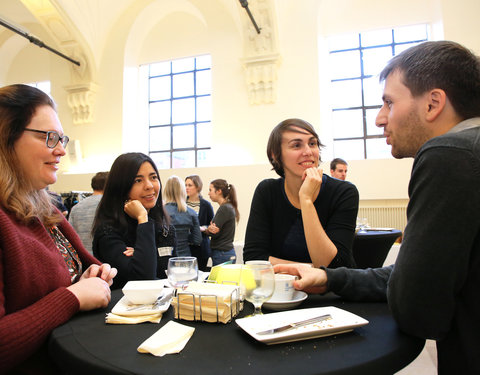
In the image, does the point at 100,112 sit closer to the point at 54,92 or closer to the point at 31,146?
the point at 54,92

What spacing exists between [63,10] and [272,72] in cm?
511

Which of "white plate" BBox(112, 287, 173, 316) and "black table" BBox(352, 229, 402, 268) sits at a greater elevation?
"white plate" BBox(112, 287, 173, 316)

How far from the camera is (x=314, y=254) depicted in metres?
1.59

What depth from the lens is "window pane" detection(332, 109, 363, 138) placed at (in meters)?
6.97

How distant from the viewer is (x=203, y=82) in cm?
813

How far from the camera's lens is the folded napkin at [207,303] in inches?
36.3

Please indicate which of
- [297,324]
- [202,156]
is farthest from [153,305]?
[202,156]

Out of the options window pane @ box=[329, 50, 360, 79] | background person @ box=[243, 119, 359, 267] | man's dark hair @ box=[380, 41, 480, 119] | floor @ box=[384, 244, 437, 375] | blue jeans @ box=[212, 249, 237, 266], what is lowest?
floor @ box=[384, 244, 437, 375]

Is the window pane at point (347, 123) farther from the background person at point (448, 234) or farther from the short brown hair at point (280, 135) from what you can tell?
the background person at point (448, 234)

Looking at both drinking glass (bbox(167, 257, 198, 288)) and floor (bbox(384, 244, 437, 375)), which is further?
Answer: floor (bbox(384, 244, 437, 375))

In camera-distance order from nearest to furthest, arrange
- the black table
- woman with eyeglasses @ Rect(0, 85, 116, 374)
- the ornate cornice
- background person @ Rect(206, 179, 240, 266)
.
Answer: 1. woman with eyeglasses @ Rect(0, 85, 116, 374)
2. the black table
3. background person @ Rect(206, 179, 240, 266)
4. the ornate cornice

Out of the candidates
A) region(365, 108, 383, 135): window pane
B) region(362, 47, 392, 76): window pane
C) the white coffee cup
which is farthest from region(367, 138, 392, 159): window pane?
the white coffee cup

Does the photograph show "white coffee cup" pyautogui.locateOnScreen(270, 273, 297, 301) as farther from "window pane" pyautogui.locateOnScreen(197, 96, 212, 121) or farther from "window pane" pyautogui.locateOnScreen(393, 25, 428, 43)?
"window pane" pyautogui.locateOnScreen(393, 25, 428, 43)

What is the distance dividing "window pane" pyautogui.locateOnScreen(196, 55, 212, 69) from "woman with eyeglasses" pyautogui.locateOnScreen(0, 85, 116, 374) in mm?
7404
